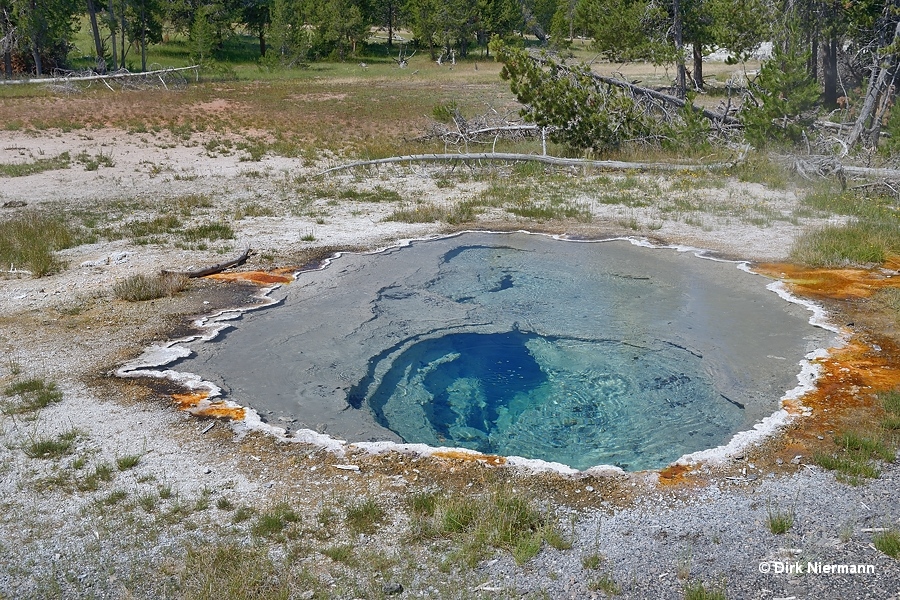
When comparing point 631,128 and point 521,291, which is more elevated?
point 631,128

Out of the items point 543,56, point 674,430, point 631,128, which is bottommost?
point 674,430

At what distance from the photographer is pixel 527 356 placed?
7969mm

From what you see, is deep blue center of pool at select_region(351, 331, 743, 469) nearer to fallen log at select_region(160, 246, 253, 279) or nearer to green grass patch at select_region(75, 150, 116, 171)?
fallen log at select_region(160, 246, 253, 279)

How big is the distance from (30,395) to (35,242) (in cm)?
583

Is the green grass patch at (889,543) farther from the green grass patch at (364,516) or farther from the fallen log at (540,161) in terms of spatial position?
the fallen log at (540,161)

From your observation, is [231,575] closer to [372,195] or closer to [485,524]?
[485,524]

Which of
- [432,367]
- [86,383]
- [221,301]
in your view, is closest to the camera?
[86,383]

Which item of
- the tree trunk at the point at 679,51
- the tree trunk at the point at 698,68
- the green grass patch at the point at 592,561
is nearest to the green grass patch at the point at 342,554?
the green grass patch at the point at 592,561

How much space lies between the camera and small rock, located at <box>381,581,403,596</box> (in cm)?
428

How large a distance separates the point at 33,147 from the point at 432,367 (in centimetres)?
1756

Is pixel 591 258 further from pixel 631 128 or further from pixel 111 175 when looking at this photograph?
pixel 111 175

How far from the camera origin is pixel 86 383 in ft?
23.2

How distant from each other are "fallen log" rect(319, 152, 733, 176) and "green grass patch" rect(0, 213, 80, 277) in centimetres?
617

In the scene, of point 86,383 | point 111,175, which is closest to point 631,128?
point 111,175
